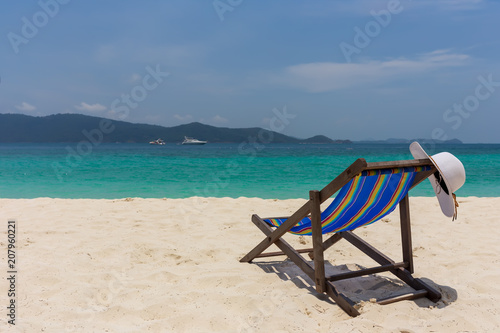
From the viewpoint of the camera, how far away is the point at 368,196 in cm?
267

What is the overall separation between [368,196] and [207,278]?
1.53 metres

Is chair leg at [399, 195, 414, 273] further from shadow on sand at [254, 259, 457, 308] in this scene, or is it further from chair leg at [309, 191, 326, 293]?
chair leg at [309, 191, 326, 293]

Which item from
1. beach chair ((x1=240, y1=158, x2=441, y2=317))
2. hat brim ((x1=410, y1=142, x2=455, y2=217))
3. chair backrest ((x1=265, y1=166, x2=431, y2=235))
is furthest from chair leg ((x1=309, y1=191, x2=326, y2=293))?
hat brim ((x1=410, y1=142, x2=455, y2=217))

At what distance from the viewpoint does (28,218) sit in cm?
513

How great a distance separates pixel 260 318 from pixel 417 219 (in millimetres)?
3842

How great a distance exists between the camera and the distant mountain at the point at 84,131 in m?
96.6

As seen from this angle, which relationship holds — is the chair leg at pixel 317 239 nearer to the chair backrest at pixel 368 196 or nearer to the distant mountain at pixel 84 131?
the chair backrest at pixel 368 196

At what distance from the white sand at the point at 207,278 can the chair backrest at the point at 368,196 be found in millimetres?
635

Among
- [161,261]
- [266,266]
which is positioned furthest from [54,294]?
[266,266]

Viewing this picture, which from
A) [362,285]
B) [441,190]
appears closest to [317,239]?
[362,285]

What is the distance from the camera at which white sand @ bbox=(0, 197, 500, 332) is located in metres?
2.36

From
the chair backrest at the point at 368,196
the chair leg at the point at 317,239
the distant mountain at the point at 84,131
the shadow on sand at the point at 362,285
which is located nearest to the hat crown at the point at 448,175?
the chair backrest at the point at 368,196

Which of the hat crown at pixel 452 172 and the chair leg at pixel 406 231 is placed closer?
the hat crown at pixel 452 172

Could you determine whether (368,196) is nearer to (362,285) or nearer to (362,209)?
(362,209)
